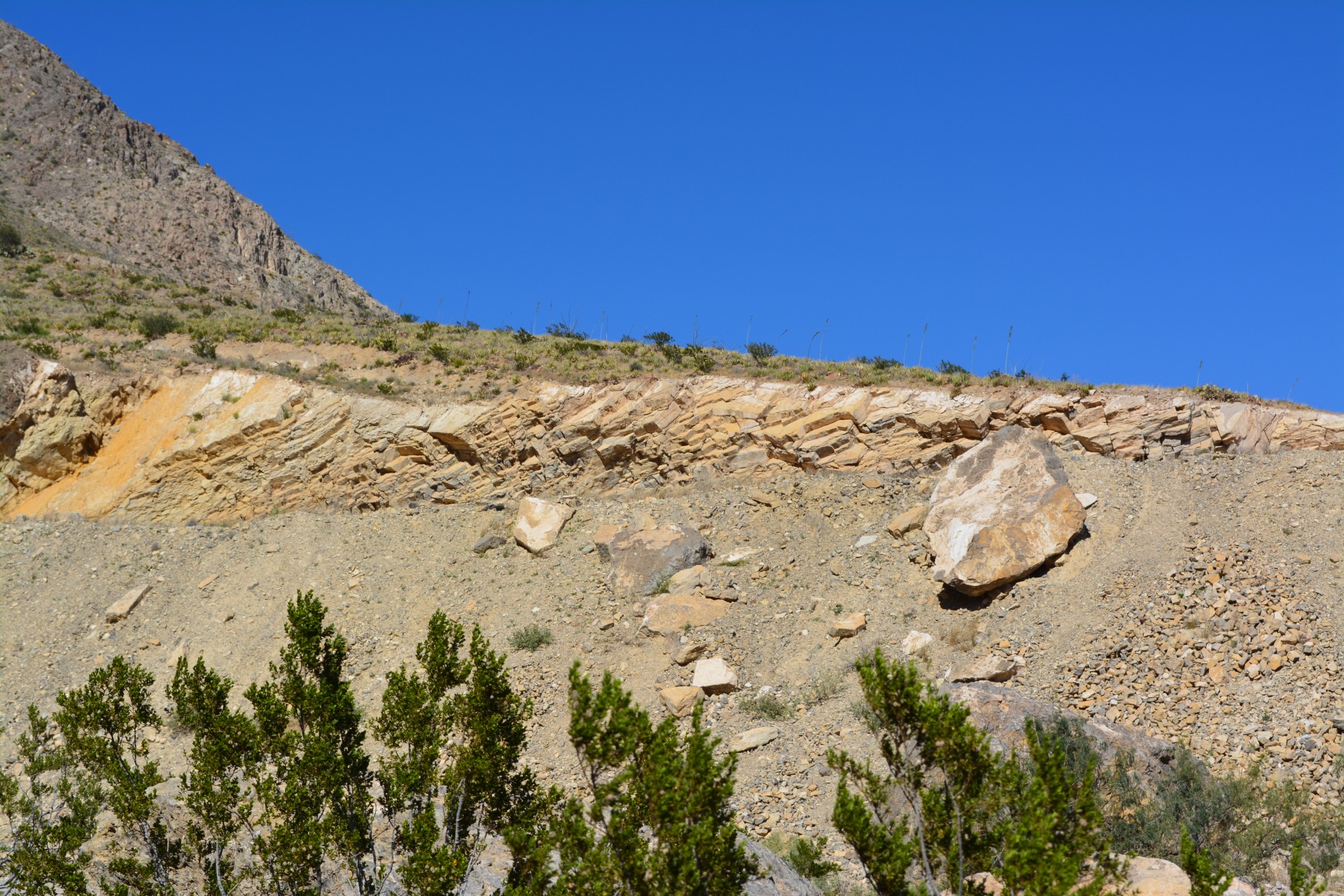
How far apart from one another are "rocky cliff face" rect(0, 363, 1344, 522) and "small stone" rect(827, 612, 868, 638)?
5.16m

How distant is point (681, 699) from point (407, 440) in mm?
11993

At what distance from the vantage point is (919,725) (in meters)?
8.43

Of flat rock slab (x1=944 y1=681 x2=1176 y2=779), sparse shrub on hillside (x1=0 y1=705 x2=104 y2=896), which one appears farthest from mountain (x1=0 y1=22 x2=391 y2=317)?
flat rock slab (x1=944 y1=681 x2=1176 y2=779)

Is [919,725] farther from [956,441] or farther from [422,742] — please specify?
[956,441]

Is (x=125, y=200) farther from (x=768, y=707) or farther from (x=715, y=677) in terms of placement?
(x=768, y=707)

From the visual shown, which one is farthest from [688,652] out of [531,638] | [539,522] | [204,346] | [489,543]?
[204,346]

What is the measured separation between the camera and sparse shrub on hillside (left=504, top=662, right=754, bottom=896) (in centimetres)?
770

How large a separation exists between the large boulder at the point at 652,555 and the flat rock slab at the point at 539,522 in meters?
1.79

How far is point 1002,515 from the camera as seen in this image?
1941cm

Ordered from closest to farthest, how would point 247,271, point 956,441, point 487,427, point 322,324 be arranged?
point 956,441, point 487,427, point 322,324, point 247,271

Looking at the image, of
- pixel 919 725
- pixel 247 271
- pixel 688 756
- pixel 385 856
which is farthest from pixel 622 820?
pixel 247 271

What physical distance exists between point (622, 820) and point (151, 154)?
60.8m

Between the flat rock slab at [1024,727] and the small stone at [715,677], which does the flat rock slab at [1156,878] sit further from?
the small stone at [715,677]

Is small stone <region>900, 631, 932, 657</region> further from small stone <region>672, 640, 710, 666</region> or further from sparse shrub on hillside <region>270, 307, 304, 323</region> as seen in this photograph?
sparse shrub on hillside <region>270, 307, 304, 323</region>
